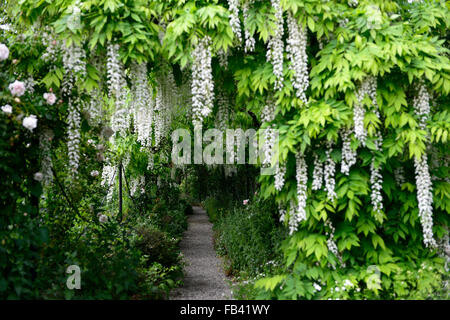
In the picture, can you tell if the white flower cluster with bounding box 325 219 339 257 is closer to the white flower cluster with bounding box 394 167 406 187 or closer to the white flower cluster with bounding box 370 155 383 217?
the white flower cluster with bounding box 370 155 383 217

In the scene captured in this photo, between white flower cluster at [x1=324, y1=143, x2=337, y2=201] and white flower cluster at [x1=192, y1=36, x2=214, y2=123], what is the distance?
4.00 feet

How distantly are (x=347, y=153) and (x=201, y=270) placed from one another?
419 cm

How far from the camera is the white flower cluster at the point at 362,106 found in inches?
148

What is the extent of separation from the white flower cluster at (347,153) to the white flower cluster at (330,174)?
0.32ft

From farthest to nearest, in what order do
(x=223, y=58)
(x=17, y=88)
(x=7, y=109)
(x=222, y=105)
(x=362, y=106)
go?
(x=222, y=105)
(x=223, y=58)
(x=362, y=106)
(x=17, y=88)
(x=7, y=109)

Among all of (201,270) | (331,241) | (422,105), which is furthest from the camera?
(201,270)

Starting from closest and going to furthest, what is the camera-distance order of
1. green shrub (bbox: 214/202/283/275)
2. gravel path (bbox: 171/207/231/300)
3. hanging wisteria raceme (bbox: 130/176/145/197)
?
gravel path (bbox: 171/207/231/300) < green shrub (bbox: 214/202/283/275) < hanging wisteria raceme (bbox: 130/176/145/197)

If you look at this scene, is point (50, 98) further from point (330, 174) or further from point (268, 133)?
point (330, 174)

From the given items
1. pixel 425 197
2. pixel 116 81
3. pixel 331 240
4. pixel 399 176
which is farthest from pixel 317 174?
pixel 116 81

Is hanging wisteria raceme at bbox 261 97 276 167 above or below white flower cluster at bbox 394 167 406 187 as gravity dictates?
above

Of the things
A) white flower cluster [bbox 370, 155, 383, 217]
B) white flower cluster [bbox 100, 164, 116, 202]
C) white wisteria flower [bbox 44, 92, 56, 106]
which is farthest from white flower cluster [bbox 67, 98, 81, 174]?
white flower cluster [bbox 100, 164, 116, 202]

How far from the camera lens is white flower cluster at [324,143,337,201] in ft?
12.7

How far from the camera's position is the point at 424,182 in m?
3.86

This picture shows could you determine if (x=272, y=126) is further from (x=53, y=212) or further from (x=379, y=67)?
(x=53, y=212)
